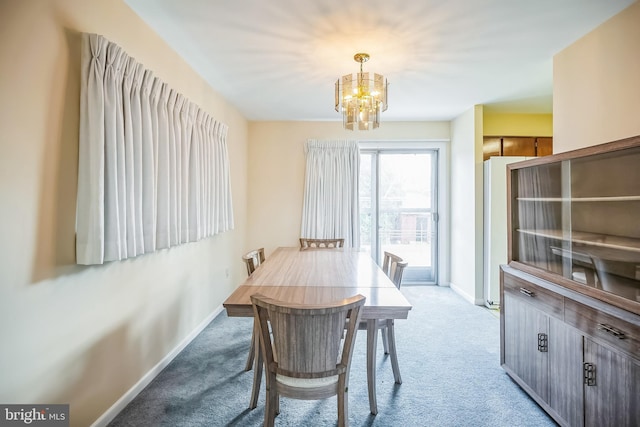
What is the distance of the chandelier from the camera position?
2408mm

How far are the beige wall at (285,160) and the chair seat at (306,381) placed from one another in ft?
10.6

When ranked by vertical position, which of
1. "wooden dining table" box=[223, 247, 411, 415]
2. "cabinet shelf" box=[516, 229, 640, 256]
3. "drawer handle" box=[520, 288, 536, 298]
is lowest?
"drawer handle" box=[520, 288, 536, 298]

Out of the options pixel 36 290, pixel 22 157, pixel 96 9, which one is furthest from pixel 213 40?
pixel 36 290

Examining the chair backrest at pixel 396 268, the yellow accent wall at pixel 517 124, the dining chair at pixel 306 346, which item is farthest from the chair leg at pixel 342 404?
the yellow accent wall at pixel 517 124

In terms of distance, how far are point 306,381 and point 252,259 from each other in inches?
47.9

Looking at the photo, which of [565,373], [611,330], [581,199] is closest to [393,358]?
[565,373]

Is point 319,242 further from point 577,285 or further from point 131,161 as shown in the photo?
point 577,285

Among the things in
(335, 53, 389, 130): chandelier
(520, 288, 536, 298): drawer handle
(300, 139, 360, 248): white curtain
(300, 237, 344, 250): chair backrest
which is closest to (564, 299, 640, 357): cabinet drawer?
(520, 288, 536, 298): drawer handle

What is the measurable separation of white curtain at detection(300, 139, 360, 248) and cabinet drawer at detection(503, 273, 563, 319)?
2457 millimetres

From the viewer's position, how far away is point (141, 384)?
2.11 m

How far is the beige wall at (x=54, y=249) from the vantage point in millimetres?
1250

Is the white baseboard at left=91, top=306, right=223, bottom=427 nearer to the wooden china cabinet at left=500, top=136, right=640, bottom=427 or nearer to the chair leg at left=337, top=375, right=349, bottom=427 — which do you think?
the chair leg at left=337, top=375, right=349, bottom=427

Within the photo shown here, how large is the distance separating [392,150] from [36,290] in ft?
14.4

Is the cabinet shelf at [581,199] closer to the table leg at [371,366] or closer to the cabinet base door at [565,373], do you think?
the cabinet base door at [565,373]
